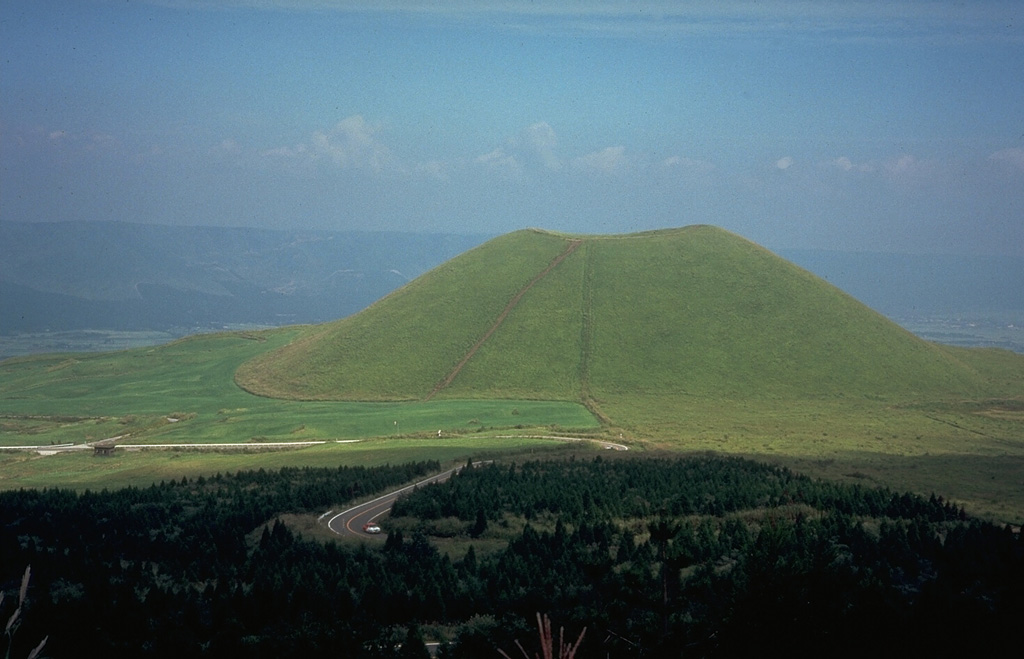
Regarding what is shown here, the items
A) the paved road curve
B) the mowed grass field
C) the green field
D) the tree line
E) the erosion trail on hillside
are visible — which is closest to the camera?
the tree line

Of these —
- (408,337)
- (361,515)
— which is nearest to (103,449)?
(361,515)

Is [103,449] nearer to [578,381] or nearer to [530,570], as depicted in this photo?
[578,381]

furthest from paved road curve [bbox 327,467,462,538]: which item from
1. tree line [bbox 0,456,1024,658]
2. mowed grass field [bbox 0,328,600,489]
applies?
mowed grass field [bbox 0,328,600,489]

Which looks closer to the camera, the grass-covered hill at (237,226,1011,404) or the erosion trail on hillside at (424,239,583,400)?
the grass-covered hill at (237,226,1011,404)

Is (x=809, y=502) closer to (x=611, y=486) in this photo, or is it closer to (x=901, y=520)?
(x=901, y=520)

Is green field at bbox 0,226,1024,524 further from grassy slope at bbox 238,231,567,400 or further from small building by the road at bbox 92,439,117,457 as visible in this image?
small building by the road at bbox 92,439,117,457

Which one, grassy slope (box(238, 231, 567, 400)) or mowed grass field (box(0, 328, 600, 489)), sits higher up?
grassy slope (box(238, 231, 567, 400))

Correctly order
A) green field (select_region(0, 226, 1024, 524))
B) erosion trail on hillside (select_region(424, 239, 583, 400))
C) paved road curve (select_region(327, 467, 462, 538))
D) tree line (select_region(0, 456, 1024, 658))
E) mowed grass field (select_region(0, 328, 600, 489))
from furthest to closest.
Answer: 1. erosion trail on hillside (select_region(424, 239, 583, 400))
2. green field (select_region(0, 226, 1024, 524))
3. mowed grass field (select_region(0, 328, 600, 489))
4. paved road curve (select_region(327, 467, 462, 538))
5. tree line (select_region(0, 456, 1024, 658))

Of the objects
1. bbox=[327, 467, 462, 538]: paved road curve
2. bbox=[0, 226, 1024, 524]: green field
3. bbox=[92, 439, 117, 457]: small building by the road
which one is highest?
bbox=[0, 226, 1024, 524]: green field
